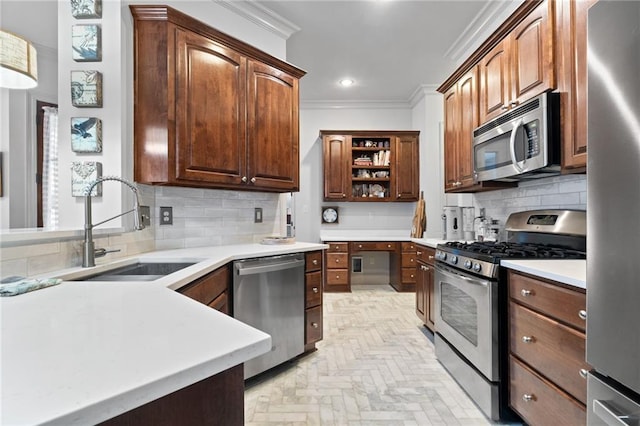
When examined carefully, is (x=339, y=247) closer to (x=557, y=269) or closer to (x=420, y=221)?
(x=420, y=221)

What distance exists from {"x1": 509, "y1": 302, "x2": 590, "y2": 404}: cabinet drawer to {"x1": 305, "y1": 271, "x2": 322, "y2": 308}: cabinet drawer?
4.54 feet

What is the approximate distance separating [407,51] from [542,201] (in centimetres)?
223

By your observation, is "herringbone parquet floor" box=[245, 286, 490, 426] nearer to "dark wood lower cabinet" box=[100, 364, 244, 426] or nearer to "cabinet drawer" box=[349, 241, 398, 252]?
"dark wood lower cabinet" box=[100, 364, 244, 426]

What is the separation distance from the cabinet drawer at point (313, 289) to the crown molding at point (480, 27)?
8.57 ft

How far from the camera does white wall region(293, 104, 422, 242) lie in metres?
5.18

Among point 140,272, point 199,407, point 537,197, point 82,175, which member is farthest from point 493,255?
point 82,175

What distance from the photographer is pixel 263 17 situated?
9.27 feet

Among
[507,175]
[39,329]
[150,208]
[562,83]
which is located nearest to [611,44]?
[562,83]

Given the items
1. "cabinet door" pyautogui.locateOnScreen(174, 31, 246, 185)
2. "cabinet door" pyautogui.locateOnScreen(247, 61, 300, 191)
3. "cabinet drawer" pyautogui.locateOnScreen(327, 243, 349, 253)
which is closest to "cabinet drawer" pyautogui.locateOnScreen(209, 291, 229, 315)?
"cabinet door" pyautogui.locateOnScreen(174, 31, 246, 185)

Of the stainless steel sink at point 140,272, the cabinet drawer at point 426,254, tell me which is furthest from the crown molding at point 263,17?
the cabinet drawer at point 426,254

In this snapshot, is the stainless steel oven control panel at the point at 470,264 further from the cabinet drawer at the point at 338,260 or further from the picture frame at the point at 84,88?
the picture frame at the point at 84,88

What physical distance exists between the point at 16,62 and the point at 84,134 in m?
0.43

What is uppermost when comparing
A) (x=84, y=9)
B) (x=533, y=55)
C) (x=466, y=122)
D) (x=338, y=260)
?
(x=84, y=9)

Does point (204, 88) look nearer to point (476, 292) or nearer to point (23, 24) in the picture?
point (23, 24)
